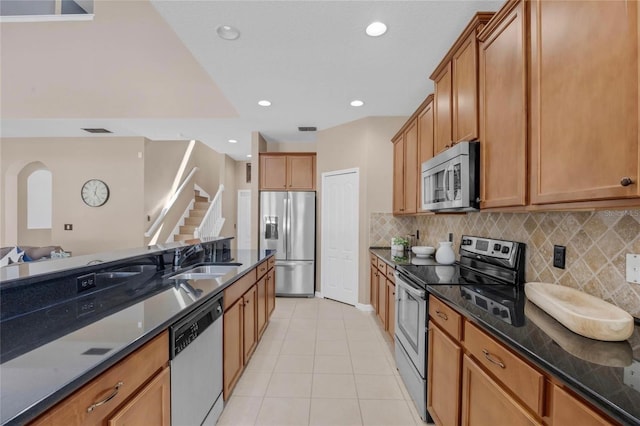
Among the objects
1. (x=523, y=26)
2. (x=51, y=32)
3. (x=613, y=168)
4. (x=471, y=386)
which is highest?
(x=51, y=32)

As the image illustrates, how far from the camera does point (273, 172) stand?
476 cm

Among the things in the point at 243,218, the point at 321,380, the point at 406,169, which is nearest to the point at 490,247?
the point at 406,169

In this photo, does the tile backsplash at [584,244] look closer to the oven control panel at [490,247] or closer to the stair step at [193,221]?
the oven control panel at [490,247]

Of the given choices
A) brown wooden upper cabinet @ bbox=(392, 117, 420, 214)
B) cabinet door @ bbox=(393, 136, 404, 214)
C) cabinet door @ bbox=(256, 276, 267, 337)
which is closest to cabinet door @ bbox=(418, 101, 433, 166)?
brown wooden upper cabinet @ bbox=(392, 117, 420, 214)

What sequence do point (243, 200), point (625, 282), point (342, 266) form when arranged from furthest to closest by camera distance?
point (243, 200), point (342, 266), point (625, 282)

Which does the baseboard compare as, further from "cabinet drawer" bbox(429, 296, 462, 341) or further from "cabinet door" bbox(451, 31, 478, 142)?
"cabinet door" bbox(451, 31, 478, 142)

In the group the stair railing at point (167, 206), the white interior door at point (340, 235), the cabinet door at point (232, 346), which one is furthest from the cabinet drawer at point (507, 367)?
the stair railing at point (167, 206)

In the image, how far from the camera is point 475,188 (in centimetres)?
172

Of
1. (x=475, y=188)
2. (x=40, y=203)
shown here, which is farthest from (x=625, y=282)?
(x=40, y=203)

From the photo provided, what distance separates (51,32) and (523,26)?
576 centimetres

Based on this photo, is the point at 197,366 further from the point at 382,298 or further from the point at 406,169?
the point at 406,169

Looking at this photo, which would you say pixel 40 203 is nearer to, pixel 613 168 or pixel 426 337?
pixel 426 337

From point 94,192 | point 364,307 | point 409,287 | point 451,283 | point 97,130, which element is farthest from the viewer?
point 94,192

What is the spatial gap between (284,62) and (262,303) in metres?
2.43
